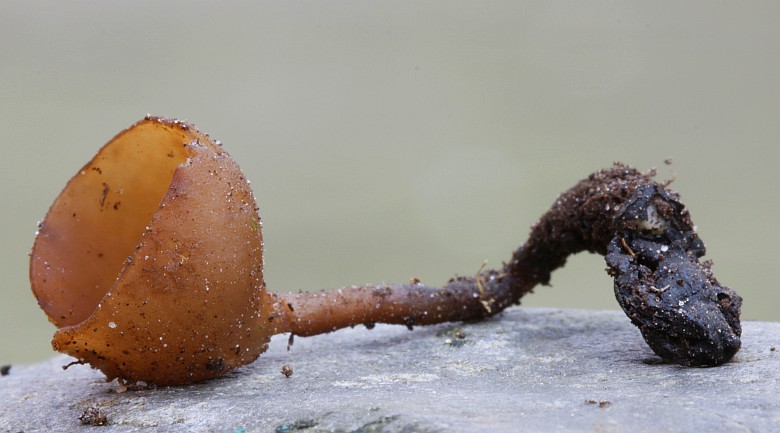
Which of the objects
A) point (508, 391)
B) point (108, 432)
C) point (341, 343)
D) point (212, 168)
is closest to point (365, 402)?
point (508, 391)

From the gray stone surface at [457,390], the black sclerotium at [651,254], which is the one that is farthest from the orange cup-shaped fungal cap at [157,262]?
the black sclerotium at [651,254]

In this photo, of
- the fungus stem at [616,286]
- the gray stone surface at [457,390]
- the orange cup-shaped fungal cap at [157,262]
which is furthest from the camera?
the fungus stem at [616,286]

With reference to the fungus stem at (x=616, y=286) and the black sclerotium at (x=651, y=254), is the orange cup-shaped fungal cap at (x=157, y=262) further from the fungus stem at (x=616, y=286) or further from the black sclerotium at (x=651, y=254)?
the black sclerotium at (x=651, y=254)

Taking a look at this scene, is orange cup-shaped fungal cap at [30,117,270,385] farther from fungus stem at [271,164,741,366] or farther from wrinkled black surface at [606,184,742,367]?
wrinkled black surface at [606,184,742,367]

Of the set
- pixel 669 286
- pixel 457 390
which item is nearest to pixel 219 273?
pixel 457 390

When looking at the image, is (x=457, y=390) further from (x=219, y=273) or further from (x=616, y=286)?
(x=219, y=273)

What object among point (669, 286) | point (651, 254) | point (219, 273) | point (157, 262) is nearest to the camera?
point (157, 262)

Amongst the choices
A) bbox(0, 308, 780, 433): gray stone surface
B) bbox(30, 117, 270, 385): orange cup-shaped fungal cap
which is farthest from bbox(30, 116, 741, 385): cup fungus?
bbox(0, 308, 780, 433): gray stone surface
